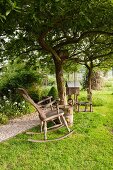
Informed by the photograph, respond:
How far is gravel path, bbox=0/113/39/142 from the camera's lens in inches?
243

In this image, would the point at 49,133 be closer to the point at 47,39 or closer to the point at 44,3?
the point at 47,39

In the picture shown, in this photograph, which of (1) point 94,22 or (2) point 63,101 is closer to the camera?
(1) point 94,22

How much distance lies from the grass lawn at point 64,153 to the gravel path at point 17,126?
1.06ft

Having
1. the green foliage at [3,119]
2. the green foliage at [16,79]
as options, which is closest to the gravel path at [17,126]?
the green foliage at [3,119]

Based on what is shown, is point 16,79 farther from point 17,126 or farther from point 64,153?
point 64,153

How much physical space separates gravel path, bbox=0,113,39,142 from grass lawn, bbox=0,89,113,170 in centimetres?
32

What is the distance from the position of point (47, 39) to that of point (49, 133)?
283 centimetres

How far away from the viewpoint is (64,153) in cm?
517

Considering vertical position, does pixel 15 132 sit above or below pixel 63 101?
below

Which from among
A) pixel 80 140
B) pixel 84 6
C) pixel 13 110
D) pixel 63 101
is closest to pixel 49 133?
pixel 80 140

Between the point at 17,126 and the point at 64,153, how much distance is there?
2.22 metres

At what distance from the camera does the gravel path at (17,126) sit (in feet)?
20.3

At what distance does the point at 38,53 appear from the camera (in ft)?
28.5

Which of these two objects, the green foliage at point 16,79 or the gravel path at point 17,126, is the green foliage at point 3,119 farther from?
the green foliage at point 16,79
